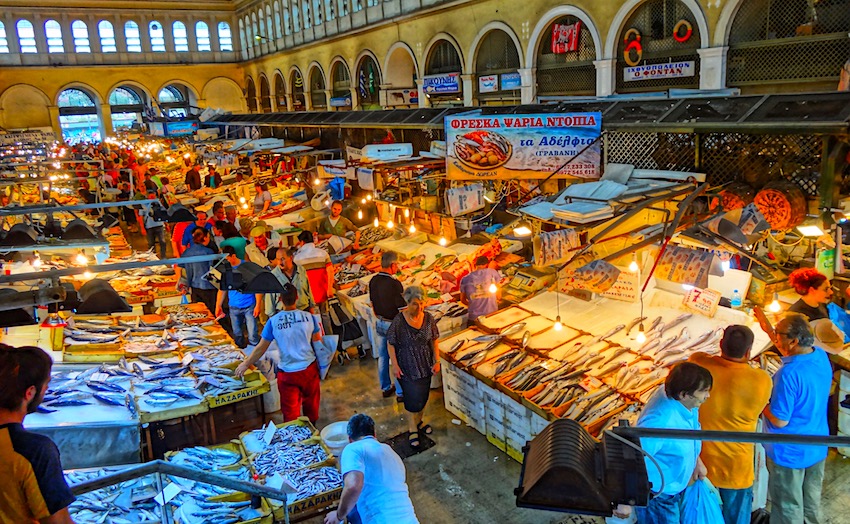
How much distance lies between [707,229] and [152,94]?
4215 centimetres

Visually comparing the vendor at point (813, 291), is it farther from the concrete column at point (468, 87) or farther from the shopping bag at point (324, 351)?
the concrete column at point (468, 87)

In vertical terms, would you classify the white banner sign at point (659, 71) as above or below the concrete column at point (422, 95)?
below

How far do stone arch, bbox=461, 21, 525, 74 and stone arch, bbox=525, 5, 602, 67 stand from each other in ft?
1.18

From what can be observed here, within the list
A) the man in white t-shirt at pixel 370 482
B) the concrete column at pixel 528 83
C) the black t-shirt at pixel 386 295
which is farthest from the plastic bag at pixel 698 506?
the concrete column at pixel 528 83

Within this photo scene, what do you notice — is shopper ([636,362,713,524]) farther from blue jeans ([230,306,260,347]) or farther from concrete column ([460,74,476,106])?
concrete column ([460,74,476,106])

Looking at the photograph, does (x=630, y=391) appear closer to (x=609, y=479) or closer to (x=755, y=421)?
(x=755, y=421)

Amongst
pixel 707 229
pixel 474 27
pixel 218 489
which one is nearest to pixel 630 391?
pixel 707 229

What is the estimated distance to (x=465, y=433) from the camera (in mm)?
7340

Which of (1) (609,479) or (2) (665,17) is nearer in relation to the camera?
(1) (609,479)

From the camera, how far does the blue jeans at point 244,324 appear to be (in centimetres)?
919

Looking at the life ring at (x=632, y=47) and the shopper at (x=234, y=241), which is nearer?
the shopper at (x=234, y=241)

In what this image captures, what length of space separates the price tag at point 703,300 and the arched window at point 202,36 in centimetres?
4219

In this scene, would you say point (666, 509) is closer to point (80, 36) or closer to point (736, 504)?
point (736, 504)

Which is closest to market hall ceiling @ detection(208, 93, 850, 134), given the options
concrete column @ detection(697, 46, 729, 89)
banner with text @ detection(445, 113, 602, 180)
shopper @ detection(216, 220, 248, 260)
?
banner with text @ detection(445, 113, 602, 180)
